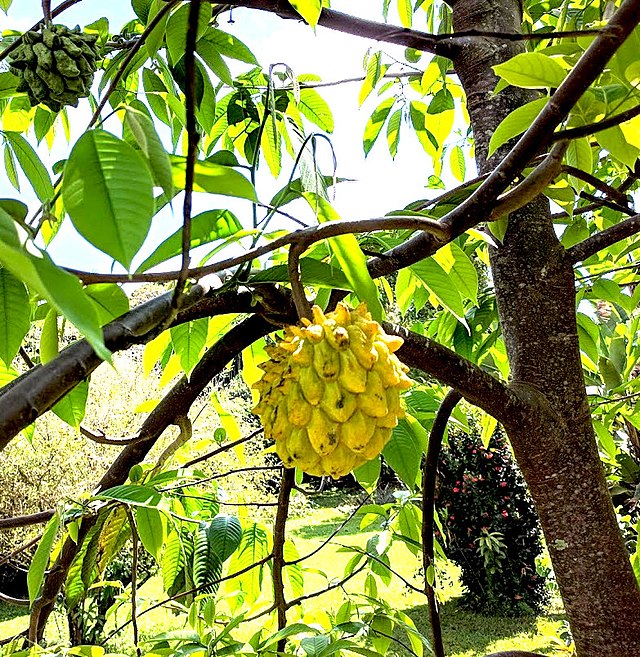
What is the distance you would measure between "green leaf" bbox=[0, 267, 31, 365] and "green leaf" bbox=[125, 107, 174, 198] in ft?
0.87

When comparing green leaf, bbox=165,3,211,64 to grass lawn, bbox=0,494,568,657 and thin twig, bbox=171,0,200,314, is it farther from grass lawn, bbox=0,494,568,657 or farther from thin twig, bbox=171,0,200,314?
grass lawn, bbox=0,494,568,657

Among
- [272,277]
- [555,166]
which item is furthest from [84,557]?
[555,166]

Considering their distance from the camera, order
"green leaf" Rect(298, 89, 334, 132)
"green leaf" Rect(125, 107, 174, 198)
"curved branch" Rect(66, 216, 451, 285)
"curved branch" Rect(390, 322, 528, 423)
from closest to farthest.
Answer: "green leaf" Rect(125, 107, 174, 198) < "curved branch" Rect(66, 216, 451, 285) < "curved branch" Rect(390, 322, 528, 423) < "green leaf" Rect(298, 89, 334, 132)

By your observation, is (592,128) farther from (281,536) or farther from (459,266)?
(281,536)

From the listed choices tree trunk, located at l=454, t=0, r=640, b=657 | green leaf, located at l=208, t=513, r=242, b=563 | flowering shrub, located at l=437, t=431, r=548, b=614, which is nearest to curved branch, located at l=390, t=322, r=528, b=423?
tree trunk, located at l=454, t=0, r=640, b=657

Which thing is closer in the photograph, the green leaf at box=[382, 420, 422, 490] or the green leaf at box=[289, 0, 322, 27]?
the green leaf at box=[289, 0, 322, 27]

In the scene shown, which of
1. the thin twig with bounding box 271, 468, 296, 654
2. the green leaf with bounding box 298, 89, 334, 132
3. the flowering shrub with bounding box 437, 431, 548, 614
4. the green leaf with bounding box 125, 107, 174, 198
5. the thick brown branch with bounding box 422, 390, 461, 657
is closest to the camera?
the green leaf with bounding box 125, 107, 174, 198

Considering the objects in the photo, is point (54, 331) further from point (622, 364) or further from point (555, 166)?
point (622, 364)

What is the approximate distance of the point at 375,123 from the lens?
1.79 m

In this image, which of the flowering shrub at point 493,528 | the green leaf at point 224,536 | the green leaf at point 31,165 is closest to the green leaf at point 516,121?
the green leaf at point 31,165

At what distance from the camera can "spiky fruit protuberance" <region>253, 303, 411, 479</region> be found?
55 cm

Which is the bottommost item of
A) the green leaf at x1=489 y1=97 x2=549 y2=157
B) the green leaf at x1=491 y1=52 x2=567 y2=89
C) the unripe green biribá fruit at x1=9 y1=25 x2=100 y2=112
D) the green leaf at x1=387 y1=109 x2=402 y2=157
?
the green leaf at x1=489 y1=97 x2=549 y2=157

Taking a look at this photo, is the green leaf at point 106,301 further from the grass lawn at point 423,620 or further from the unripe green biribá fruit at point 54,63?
the grass lawn at point 423,620

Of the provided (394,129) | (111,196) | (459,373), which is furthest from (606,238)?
(394,129)
